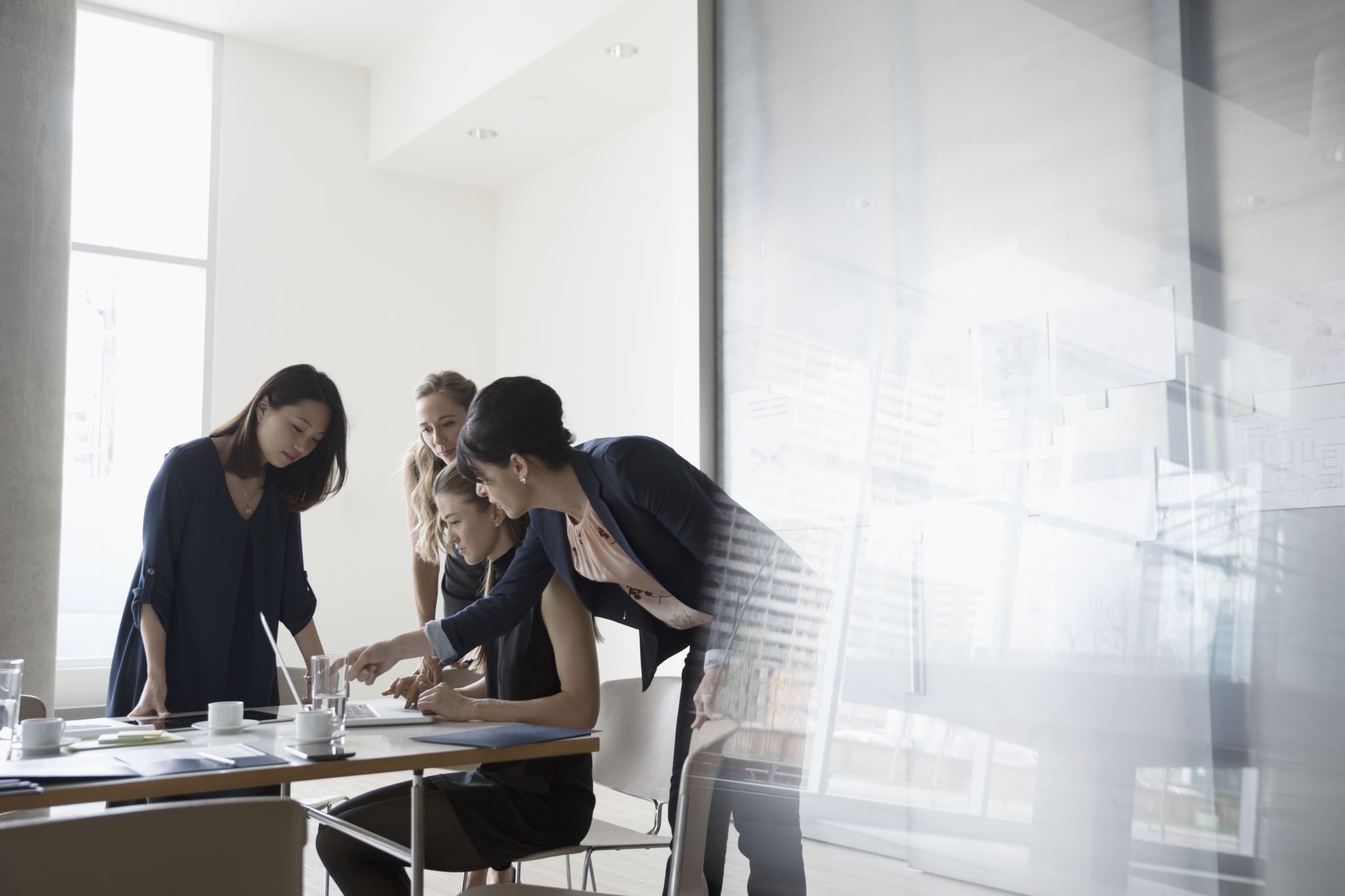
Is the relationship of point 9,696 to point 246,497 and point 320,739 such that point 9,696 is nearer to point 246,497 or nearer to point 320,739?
point 320,739

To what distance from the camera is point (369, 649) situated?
2199mm

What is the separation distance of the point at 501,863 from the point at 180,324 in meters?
4.92

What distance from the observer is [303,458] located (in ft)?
8.68

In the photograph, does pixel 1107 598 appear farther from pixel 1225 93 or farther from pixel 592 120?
pixel 592 120

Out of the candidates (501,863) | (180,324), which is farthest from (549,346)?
(501,863)

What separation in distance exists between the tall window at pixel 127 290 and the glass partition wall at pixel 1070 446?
12.9ft

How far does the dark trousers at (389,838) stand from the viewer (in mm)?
2006

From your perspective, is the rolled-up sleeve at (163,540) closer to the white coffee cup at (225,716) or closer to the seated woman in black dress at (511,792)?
the white coffee cup at (225,716)

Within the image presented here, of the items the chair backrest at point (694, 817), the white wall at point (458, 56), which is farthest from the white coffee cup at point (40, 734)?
A: the white wall at point (458, 56)

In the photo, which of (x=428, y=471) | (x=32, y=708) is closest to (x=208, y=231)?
(x=428, y=471)

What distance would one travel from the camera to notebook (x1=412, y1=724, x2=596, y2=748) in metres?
1.81

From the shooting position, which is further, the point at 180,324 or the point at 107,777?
the point at 180,324

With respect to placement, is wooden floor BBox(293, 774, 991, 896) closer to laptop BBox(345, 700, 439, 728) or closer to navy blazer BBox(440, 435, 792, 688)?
laptop BBox(345, 700, 439, 728)

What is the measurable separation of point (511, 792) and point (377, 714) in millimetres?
345
